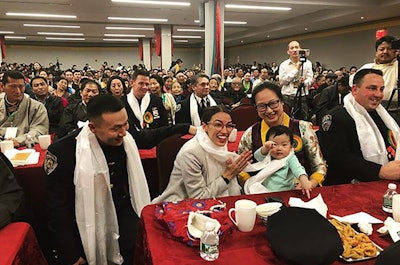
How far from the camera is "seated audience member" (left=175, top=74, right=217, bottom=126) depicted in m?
4.05

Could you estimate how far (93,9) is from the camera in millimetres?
9664

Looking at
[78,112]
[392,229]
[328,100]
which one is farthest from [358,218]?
[328,100]

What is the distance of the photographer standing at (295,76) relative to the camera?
15.9 feet

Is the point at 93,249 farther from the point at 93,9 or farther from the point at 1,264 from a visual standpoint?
the point at 93,9

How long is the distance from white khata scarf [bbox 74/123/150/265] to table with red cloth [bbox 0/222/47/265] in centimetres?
30

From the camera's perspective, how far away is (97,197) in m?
1.86

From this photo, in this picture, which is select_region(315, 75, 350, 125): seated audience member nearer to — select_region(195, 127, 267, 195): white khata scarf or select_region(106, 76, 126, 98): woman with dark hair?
select_region(106, 76, 126, 98): woman with dark hair

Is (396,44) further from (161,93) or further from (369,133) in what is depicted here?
(161,93)

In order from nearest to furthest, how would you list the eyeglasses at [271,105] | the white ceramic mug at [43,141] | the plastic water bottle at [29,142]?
the eyeglasses at [271,105] → the white ceramic mug at [43,141] → the plastic water bottle at [29,142]

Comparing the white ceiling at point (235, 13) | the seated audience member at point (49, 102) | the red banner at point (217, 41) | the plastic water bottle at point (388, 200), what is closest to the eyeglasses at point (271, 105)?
the plastic water bottle at point (388, 200)

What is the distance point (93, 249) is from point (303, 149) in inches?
55.0

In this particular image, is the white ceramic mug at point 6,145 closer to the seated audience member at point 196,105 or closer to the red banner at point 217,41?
the seated audience member at point 196,105

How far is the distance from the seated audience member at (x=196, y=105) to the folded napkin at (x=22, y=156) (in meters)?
1.86

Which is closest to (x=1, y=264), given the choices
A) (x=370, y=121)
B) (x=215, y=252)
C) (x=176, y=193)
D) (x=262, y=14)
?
(x=215, y=252)
